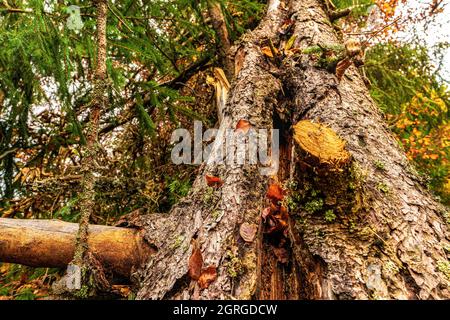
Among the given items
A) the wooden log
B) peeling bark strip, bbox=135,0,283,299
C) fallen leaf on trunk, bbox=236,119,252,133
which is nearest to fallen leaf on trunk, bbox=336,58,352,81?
peeling bark strip, bbox=135,0,283,299

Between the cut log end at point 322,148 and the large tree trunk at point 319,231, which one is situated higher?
the cut log end at point 322,148

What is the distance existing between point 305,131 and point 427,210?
2.52 ft

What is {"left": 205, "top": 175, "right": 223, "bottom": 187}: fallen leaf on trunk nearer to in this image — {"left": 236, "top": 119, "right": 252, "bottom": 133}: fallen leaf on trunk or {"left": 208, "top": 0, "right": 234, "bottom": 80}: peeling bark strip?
{"left": 236, "top": 119, "right": 252, "bottom": 133}: fallen leaf on trunk

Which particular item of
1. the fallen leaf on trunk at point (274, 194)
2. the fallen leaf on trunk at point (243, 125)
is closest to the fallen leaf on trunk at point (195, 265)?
the fallen leaf on trunk at point (274, 194)

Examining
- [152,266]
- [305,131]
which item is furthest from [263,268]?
[305,131]

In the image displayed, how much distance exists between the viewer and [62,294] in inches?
66.1

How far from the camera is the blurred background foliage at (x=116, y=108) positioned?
296cm

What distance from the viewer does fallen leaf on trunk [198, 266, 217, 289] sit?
4.50 ft

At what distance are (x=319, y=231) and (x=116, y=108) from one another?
3323 millimetres

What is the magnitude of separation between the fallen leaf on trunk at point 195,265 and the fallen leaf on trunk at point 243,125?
3.22 ft

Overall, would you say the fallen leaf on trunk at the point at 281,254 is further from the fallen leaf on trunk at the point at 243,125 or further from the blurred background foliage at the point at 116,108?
the blurred background foliage at the point at 116,108

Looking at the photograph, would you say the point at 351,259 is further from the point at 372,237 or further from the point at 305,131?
the point at 305,131

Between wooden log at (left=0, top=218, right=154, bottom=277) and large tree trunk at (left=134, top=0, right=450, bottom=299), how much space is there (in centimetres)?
17

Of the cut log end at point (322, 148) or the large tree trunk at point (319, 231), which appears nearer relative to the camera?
the large tree trunk at point (319, 231)
